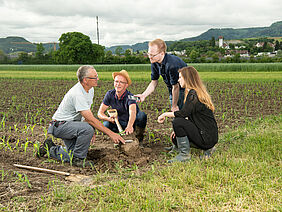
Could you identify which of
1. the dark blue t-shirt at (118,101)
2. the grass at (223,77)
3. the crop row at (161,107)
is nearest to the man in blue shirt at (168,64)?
the dark blue t-shirt at (118,101)

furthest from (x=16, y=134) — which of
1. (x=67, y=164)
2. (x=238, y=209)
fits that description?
(x=238, y=209)

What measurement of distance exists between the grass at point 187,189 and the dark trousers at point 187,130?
0.30 m

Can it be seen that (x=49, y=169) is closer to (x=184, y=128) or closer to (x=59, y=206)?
(x=59, y=206)

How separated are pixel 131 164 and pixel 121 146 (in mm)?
384

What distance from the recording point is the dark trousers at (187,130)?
4.18 m

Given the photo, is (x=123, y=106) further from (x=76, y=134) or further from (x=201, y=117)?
(x=201, y=117)

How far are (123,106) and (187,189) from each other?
215 centimetres

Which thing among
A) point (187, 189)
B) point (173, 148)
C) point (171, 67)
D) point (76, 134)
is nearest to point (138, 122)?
point (173, 148)

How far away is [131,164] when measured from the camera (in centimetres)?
421

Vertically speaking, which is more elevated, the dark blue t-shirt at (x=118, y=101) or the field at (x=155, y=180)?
the dark blue t-shirt at (x=118, y=101)

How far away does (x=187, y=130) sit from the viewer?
420 cm

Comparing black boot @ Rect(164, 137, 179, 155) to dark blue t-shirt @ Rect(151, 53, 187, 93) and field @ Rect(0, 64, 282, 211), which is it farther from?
dark blue t-shirt @ Rect(151, 53, 187, 93)

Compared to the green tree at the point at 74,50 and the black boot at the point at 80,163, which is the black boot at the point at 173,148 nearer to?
the black boot at the point at 80,163

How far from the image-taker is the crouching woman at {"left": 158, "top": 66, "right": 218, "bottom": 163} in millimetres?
4129
